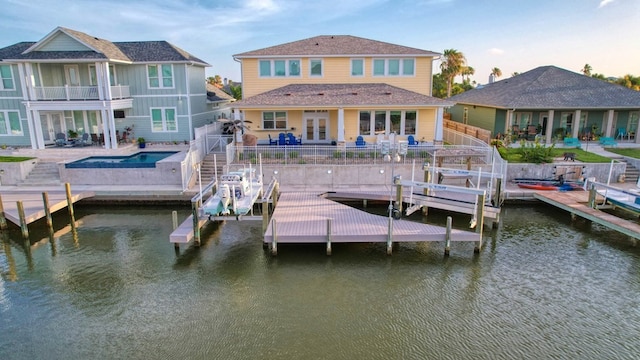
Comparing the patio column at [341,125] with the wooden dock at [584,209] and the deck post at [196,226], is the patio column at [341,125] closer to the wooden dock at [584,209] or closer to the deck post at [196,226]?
the wooden dock at [584,209]

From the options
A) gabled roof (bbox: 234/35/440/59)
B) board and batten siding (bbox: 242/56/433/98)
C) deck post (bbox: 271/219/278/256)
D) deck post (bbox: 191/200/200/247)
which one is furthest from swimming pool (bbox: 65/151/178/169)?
deck post (bbox: 271/219/278/256)

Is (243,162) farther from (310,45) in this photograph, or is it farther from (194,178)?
(310,45)

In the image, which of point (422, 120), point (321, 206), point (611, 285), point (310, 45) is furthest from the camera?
point (310, 45)

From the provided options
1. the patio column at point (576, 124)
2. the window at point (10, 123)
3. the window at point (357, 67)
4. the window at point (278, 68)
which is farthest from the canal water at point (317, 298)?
the window at point (10, 123)

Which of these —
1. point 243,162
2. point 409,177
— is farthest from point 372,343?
point 243,162

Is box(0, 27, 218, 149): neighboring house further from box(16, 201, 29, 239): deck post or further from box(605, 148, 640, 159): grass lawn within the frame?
box(605, 148, 640, 159): grass lawn

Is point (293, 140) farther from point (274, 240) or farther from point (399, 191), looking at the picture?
point (274, 240)
